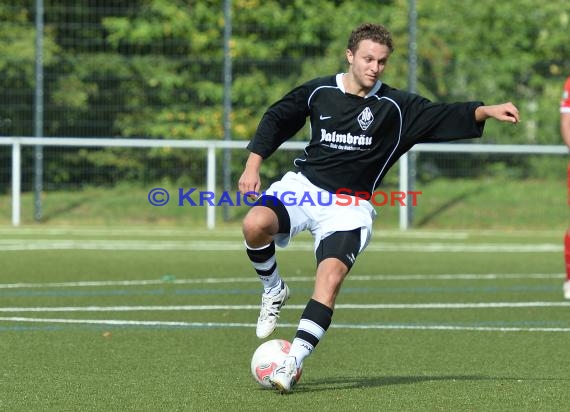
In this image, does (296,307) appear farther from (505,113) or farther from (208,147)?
(208,147)

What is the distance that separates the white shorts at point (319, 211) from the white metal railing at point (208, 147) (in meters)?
13.1

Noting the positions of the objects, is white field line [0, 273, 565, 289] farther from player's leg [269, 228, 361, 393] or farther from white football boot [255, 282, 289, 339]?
player's leg [269, 228, 361, 393]

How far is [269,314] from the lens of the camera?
7062mm

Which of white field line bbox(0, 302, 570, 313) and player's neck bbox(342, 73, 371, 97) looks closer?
player's neck bbox(342, 73, 371, 97)

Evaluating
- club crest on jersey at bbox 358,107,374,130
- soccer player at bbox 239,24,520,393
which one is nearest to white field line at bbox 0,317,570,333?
soccer player at bbox 239,24,520,393

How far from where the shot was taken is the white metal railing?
65.3ft

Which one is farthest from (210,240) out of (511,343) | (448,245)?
(511,343)

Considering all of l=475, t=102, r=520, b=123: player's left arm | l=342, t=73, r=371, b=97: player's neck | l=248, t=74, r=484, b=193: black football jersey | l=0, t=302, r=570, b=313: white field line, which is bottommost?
l=0, t=302, r=570, b=313: white field line

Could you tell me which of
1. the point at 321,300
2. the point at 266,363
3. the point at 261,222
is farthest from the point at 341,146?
the point at 266,363

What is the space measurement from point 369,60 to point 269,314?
152 cm

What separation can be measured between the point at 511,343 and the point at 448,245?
887cm

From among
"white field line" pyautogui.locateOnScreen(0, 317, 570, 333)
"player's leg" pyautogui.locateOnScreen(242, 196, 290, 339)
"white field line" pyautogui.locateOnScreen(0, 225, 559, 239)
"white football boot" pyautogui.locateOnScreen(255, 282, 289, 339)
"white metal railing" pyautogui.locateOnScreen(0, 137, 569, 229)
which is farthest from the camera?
"white metal railing" pyautogui.locateOnScreen(0, 137, 569, 229)

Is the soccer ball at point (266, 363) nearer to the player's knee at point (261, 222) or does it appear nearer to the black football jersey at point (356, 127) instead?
the player's knee at point (261, 222)

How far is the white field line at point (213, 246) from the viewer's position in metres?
15.9
